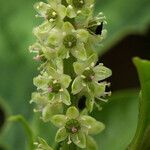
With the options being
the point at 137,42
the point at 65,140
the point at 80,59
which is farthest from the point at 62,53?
the point at 137,42

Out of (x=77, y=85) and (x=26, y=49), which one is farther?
(x=26, y=49)

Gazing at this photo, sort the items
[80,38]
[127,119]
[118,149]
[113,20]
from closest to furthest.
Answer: [80,38] < [118,149] < [127,119] < [113,20]

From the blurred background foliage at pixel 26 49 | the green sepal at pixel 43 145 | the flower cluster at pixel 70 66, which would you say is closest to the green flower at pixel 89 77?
the flower cluster at pixel 70 66

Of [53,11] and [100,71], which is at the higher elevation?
[53,11]

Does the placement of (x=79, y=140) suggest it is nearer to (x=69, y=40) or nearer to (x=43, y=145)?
(x=43, y=145)

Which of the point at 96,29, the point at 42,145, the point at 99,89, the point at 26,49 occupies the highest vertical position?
the point at 96,29

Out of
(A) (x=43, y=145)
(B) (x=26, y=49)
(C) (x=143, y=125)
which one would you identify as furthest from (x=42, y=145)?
(B) (x=26, y=49)

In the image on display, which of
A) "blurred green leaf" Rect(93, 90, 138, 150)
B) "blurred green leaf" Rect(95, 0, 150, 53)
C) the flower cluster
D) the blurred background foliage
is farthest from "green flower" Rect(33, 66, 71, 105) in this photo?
"blurred green leaf" Rect(95, 0, 150, 53)

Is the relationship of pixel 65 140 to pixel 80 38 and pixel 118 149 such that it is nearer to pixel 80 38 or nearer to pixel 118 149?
pixel 80 38
